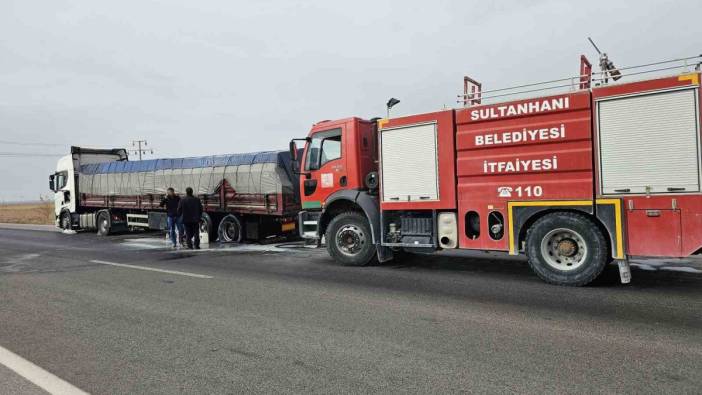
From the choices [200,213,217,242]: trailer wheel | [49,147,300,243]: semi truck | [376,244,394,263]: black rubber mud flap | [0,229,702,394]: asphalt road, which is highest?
[49,147,300,243]: semi truck

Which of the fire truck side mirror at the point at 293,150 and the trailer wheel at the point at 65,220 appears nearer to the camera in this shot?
the fire truck side mirror at the point at 293,150

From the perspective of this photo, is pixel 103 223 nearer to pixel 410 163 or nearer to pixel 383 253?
pixel 383 253

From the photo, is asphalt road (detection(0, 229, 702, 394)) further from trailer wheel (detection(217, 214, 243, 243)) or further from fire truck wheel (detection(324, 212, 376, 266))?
trailer wheel (detection(217, 214, 243, 243))

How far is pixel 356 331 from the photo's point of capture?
4691 millimetres

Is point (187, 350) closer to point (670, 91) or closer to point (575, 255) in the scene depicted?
point (575, 255)

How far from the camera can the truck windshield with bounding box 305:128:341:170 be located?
9.42 m

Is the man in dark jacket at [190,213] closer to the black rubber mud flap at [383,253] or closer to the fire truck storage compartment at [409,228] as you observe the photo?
the black rubber mud flap at [383,253]

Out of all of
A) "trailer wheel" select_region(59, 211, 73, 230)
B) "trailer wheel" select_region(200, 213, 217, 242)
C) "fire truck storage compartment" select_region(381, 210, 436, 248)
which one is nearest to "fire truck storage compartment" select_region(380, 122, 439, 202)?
"fire truck storage compartment" select_region(381, 210, 436, 248)

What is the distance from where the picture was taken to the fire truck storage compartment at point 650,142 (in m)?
6.04

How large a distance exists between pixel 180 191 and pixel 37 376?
1302cm

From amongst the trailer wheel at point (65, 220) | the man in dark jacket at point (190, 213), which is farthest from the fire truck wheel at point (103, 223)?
the man in dark jacket at point (190, 213)

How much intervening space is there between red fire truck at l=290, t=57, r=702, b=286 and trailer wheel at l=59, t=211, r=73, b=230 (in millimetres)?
16161

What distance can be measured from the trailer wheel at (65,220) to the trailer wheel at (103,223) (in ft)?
6.55

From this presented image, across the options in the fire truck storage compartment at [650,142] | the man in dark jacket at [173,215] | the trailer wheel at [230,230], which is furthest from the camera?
the trailer wheel at [230,230]
